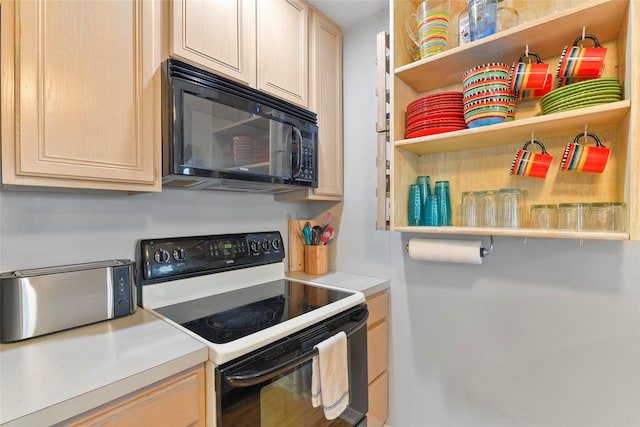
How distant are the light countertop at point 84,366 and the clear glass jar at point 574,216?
1248 mm

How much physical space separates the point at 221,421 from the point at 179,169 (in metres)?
0.77

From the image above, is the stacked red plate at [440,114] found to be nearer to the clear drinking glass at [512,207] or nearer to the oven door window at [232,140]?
the clear drinking glass at [512,207]

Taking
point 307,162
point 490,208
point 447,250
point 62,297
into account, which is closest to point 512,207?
point 490,208

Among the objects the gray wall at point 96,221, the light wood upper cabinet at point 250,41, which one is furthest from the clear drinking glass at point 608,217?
the gray wall at point 96,221

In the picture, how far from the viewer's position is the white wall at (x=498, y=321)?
108 centimetres

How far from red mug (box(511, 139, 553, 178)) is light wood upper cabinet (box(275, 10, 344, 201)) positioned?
0.89 meters

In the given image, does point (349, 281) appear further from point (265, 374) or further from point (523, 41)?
point (523, 41)

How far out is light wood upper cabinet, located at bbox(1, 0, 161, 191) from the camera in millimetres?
801

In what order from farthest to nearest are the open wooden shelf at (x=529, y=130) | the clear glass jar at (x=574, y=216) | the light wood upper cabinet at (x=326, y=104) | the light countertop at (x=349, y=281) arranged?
Answer: the light wood upper cabinet at (x=326, y=104) → the light countertop at (x=349, y=281) → the clear glass jar at (x=574, y=216) → the open wooden shelf at (x=529, y=130)

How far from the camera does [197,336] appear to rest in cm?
93

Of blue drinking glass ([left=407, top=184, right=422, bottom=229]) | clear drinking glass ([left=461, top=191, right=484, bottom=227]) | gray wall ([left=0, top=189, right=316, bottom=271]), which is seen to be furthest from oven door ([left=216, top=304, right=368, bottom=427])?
gray wall ([left=0, top=189, right=316, bottom=271])

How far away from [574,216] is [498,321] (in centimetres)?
53

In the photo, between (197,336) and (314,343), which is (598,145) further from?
(197,336)

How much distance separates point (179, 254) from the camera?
1.33 m
